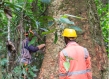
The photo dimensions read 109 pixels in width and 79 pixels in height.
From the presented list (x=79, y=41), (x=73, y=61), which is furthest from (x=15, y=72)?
(x=79, y=41)

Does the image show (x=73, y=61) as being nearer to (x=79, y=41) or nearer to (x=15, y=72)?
(x=15, y=72)

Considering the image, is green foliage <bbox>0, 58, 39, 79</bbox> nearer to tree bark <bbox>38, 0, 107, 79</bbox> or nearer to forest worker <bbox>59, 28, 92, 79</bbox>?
tree bark <bbox>38, 0, 107, 79</bbox>

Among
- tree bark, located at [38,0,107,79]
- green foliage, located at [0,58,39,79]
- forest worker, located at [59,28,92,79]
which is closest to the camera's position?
green foliage, located at [0,58,39,79]

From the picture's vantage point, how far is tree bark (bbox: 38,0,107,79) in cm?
429

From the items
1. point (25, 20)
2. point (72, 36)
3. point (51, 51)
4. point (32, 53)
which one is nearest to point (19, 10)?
point (25, 20)

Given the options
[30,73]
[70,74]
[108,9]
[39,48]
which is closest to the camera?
[70,74]

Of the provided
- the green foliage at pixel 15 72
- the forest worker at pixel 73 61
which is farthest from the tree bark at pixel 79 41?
the forest worker at pixel 73 61

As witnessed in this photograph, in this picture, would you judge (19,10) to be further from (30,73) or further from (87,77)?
(30,73)

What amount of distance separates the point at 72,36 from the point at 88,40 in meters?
0.99

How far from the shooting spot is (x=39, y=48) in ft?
15.6

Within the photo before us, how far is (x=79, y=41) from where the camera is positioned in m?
4.30

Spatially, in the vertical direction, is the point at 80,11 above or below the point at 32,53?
above

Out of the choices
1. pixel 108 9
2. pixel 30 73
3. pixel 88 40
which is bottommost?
pixel 30 73

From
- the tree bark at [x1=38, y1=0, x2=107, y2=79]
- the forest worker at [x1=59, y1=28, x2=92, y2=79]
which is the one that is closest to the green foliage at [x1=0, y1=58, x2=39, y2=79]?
the tree bark at [x1=38, y1=0, x2=107, y2=79]
